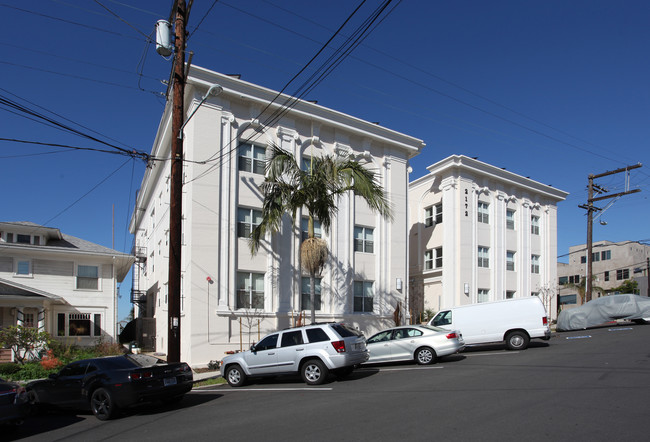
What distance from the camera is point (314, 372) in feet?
43.0

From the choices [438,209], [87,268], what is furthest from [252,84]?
[438,209]

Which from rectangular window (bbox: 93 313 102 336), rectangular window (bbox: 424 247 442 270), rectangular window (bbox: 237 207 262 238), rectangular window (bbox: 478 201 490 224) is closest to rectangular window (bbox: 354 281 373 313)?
rectangular window (bbox: 237 207 262 238)

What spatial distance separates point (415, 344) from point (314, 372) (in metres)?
4.19

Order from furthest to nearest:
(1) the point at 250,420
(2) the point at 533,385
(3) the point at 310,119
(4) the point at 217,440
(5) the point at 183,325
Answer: (3) the point at 310,119, (5) the point at 183,325, (2) the point at 533,385, (1) the point at 250,420, (4) the point at 217,440

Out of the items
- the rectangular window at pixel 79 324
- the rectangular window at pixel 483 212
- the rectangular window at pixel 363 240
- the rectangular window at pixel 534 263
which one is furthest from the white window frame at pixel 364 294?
the rectangular window at pixel 534 263

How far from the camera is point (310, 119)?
2370 cm

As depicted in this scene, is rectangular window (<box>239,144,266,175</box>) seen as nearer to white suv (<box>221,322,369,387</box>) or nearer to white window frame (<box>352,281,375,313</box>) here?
white window frame (<box>352,281,375,313</box>)

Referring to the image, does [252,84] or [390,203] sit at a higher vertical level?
[252,84]

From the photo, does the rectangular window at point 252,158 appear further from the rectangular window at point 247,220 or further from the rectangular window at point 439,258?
the rectangular window at point 439,258

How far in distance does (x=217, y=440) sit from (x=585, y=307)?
26998mm

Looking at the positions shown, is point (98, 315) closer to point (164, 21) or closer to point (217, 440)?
point (164, 21)

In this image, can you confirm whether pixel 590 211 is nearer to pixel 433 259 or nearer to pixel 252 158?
pixel 433 259

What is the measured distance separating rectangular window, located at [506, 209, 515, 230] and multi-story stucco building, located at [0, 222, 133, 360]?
23.3m

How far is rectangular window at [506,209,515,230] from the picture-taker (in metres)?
33.2
